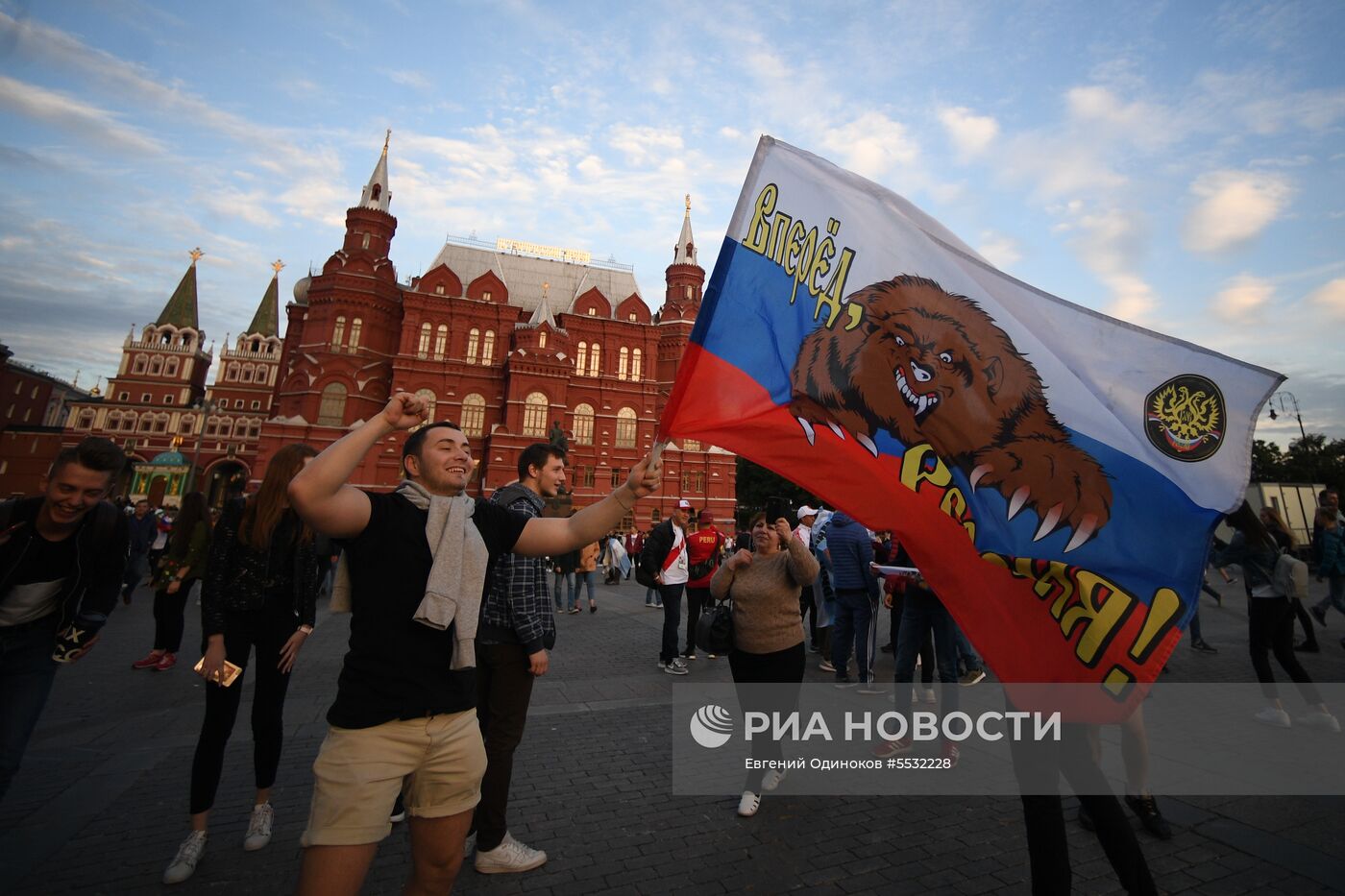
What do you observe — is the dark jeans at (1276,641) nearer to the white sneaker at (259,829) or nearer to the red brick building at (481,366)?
the white sneaker at (259,829)

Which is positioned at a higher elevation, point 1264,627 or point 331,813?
point 1264,627

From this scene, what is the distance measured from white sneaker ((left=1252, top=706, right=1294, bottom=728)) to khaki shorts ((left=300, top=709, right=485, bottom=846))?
703 centimetres

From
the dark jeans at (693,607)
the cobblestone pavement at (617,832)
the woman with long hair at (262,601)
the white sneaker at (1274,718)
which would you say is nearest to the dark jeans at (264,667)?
the woman with long hair at (262,601)

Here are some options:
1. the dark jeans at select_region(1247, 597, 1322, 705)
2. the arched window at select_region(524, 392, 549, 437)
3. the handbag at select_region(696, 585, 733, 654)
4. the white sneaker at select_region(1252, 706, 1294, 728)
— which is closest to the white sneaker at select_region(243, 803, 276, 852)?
the handbag at select_region(696, 585, 733, 654)

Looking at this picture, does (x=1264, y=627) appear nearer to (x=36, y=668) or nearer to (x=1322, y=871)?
(x=1322, y=871)

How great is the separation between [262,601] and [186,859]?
131 centimetres

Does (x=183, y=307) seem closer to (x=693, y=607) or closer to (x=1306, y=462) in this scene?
(x=693, y=607)

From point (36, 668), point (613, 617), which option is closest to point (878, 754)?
point (36, 668)

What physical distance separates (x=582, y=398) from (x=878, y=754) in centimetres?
4209

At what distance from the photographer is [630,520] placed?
42.7 metres

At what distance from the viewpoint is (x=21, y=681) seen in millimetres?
3090

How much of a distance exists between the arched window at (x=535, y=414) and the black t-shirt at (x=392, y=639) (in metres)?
41.1

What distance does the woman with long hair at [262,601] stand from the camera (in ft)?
11.7

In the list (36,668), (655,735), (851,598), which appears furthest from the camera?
(851,598)
